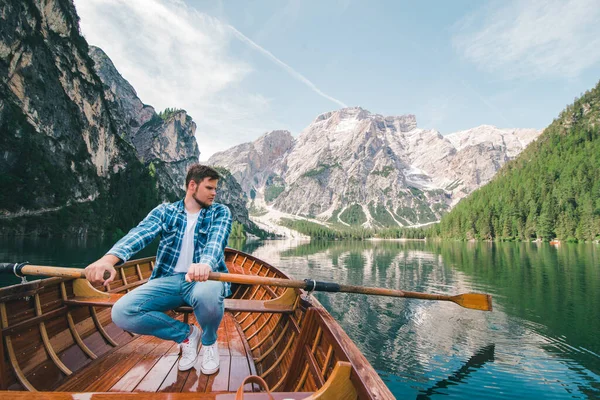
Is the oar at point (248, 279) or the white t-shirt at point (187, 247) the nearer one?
the oar at point (248, 279)

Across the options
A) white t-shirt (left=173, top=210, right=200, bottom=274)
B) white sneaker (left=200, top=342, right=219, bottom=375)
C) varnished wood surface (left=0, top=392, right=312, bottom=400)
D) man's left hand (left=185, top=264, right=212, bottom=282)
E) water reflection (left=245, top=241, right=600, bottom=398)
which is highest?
white t-shirt (left=173, top=210, right=200, bottom=274)

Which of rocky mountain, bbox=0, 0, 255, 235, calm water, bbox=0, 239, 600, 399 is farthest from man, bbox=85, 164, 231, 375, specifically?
rocky mountain, bbox=0, 0, 255, 235

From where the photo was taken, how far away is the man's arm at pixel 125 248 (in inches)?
136

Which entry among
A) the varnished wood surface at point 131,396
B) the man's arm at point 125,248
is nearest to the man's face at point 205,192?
the man's arm at point 125,248

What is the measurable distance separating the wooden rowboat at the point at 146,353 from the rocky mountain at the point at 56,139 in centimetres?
9284

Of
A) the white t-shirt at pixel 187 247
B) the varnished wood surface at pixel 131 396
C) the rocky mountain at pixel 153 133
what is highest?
the rocky mountain at pixel 153 133

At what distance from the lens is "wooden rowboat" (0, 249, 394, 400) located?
11.2ft

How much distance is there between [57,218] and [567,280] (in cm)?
10762

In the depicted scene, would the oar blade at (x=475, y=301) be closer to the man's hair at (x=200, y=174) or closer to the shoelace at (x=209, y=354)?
the shoelace at (x=209, y=354)

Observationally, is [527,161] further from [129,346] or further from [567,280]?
[129,346]

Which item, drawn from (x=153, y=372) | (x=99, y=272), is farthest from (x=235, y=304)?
(x=99, y=272)

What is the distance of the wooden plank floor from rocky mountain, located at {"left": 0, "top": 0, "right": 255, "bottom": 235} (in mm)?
93590

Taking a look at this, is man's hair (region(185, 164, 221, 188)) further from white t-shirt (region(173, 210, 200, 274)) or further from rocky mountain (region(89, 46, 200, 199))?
rocky mountain (region(89, 46, 200, 199))

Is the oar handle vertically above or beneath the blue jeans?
above
